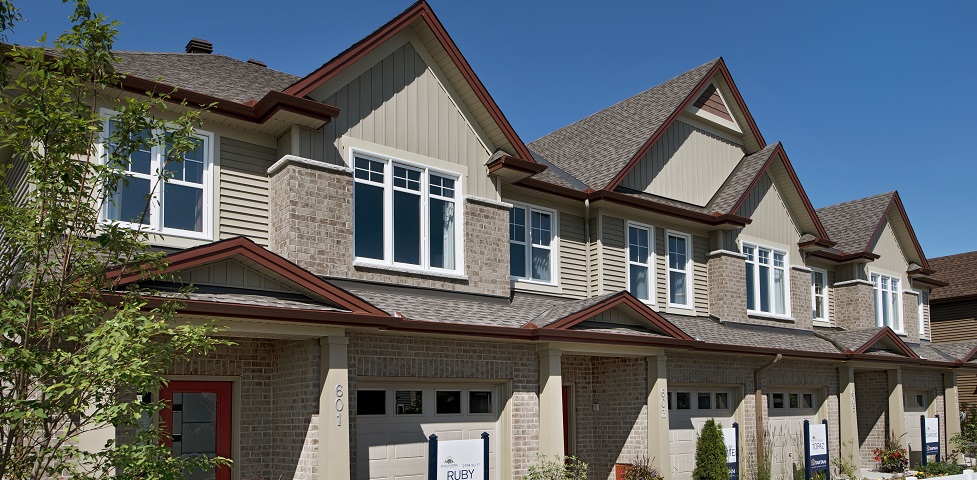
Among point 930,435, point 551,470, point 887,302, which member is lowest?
point 930,435

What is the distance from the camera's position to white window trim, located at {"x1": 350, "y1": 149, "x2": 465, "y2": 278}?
570 inches

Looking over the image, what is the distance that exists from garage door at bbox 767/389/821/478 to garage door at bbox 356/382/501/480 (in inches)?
368

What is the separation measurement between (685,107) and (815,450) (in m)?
8.70

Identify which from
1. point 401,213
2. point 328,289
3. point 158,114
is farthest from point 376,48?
point 328,289

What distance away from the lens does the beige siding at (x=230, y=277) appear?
37.6 ft

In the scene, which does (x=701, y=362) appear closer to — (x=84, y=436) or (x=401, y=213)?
(x=401, y=213)

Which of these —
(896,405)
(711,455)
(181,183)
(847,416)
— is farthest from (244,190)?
(896,405)

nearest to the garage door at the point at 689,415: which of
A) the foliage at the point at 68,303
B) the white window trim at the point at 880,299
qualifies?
the white window trim at the point at 880,299

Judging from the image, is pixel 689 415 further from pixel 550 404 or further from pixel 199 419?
pixel 199 419

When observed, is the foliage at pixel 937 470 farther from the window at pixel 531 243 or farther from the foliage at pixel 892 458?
the window at pixel 531 243

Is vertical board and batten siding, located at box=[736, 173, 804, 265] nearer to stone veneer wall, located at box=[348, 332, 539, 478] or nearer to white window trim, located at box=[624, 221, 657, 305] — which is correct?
white window trim, located at box=[624, 221, 657, 305]

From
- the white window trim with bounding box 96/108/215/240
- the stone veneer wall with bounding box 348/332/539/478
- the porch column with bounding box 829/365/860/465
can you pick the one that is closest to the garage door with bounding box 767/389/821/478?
the porch column with bounding box 829/365/860/465

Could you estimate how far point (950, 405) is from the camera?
93.8ft

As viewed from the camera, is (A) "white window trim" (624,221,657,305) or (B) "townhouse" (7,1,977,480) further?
(A) "white window trim" (624,221,657,305)
